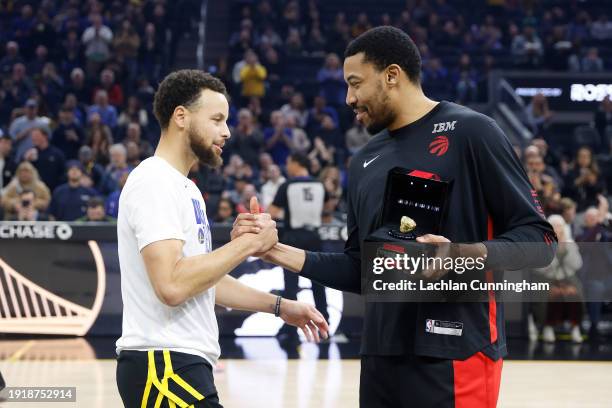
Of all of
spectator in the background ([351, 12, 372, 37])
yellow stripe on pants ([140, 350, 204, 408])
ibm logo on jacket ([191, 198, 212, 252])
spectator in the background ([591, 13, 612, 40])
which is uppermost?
spectator in the background ([591, 13, 612, 40])

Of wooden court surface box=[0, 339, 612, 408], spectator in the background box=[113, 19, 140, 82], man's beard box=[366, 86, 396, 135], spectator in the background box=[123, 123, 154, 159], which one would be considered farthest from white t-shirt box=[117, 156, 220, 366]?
spectator in the background box=[113, 19, 140, 82]

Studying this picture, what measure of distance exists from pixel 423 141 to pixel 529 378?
227 inches

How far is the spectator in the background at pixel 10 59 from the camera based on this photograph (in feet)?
63.5

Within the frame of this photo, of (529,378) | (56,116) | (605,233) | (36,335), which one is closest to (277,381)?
(529,378)

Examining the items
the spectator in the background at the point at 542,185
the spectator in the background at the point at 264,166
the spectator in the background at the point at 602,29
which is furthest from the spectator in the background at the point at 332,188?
the spectator in the background at the point at 602,29

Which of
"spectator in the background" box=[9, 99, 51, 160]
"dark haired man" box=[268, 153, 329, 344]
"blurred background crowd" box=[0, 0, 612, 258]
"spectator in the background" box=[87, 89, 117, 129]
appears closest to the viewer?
"dark haired man" box=[268, 153, 329, 344]

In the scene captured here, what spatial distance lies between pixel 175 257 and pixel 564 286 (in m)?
8.12

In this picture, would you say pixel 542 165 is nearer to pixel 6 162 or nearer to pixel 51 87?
pixel 6 162

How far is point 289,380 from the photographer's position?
27.9 feet

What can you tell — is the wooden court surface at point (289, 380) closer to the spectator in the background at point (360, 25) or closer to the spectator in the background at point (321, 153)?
the spectator in the background at point (321, 153)

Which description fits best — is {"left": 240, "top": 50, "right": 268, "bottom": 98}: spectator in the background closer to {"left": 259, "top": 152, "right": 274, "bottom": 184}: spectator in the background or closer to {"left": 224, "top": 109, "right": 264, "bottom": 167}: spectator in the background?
{"left": 224, "top": 109, "right": 264, "bottom": 167}: spectator in the background

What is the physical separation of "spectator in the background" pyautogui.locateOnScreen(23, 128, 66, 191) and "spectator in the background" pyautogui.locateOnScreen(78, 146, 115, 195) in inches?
13.9

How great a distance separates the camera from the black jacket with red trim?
3385 millimetres

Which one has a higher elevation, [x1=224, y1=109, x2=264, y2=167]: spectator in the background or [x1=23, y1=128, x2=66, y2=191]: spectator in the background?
[x1=224, y1=109, x2=264, y2=167]: spectator in the background
